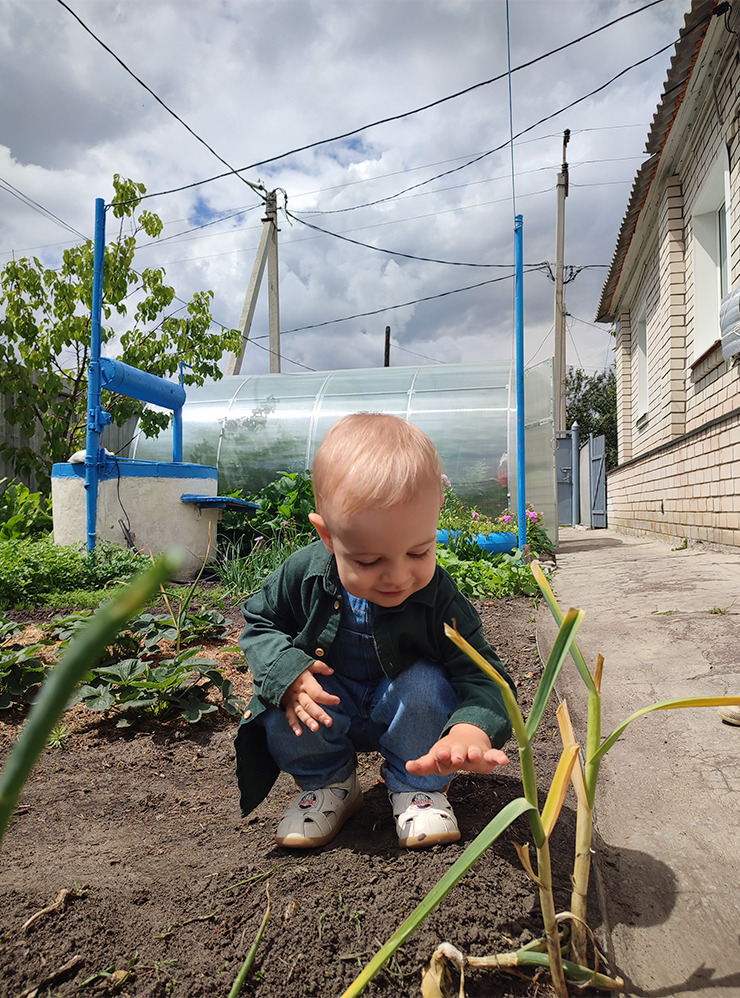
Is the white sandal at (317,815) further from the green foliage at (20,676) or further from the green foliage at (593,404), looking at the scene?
the green foliage at (593,404)

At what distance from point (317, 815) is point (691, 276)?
670 centimetres

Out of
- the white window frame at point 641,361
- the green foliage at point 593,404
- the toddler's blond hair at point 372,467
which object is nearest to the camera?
the toddler's blond hair at point 372,467

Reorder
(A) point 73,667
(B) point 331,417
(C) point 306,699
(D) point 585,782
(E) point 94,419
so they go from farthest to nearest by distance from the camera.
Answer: (B) point 331,417 < (E) point 94,419 < (C) point 306,699 < (D) point 585,782 < (A) point 73,667

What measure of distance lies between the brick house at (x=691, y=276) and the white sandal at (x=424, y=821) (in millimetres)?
4267

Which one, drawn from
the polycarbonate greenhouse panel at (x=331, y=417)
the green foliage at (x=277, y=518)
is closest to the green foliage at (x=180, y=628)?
the green foliage at (x=277, y=518)

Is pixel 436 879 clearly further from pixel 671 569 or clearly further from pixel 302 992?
pixel 671 569

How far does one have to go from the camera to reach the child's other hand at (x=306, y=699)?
1.22 m

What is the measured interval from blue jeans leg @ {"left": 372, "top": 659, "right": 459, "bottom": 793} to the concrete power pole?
11697 mm

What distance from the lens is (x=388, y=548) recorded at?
1162mm

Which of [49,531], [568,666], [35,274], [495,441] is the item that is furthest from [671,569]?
[35,274]

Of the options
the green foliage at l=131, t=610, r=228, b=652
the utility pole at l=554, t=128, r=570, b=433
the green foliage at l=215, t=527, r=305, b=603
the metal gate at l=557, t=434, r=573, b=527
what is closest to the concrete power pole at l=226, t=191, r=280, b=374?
the utility pole at l=554, t=128, r=570, b=433

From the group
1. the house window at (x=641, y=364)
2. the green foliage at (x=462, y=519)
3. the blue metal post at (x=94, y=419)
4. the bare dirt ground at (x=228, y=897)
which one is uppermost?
the house window at (x=641, y=364)

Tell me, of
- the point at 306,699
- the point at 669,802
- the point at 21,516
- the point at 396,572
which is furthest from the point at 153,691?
the point at 21,516

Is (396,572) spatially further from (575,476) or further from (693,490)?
(575,476)
